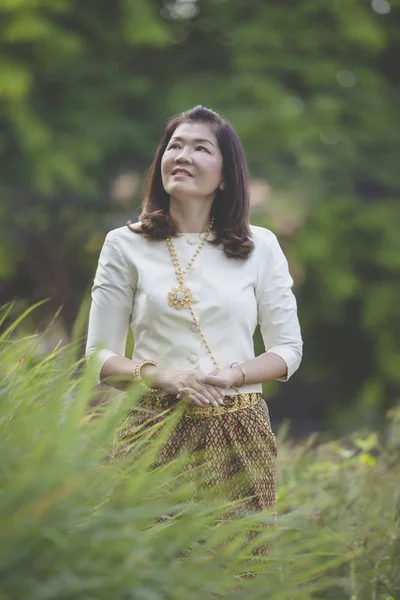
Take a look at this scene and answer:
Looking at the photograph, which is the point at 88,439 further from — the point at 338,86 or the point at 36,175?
the point at 338,86

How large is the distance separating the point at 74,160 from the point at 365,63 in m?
3.38

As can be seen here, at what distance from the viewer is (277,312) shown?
3.14 meters

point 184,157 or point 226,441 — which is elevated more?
point 184,157

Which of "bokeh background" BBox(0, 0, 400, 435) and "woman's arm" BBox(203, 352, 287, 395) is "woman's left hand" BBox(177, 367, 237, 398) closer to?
"woman's arm" BBox(203, 352, 287, 395)

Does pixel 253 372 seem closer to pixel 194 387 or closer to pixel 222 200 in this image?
pixel 194 387

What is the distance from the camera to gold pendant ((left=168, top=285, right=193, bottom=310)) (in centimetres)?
304

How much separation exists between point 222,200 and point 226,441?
658 mm

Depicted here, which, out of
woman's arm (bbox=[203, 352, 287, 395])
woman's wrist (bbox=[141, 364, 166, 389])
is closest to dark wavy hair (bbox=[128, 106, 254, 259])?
woman's arm (bbox=[203, 352, 287, 395])

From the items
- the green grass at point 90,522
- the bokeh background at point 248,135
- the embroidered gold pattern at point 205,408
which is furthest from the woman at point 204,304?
the bokeh background at point 248,135

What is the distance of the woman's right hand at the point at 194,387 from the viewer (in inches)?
113

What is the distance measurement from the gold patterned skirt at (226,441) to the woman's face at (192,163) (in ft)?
1.78

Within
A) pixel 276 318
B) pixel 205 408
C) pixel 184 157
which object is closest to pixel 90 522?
pixel 205 408

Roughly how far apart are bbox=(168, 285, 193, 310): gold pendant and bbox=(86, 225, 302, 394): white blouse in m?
0.01

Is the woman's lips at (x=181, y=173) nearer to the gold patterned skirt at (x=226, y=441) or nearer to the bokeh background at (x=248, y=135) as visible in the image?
the gold patterned skirt at (x=226, y=441)
